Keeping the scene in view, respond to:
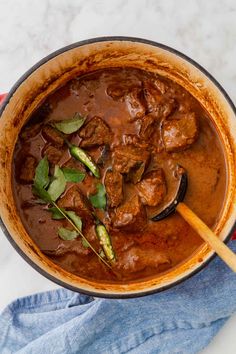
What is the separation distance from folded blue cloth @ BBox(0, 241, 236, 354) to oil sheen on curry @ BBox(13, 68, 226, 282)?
21 cm

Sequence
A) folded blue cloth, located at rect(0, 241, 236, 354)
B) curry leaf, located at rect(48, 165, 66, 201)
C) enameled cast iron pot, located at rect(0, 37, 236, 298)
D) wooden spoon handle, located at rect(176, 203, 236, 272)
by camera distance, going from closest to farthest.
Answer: wooden spoon handle, located at rect(176, 203, 236, 272), enameled cast iron pot, located at rect(0, 37, 236, 298), curry leaf, located at rect(48, 165, 66, 201), folded blue cloth, located at rect(0, 241, 236, 354)

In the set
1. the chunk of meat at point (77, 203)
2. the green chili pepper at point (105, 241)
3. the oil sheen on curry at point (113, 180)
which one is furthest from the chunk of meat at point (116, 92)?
the green chili pepper at point (105, 241)

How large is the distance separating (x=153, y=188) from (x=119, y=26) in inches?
26.2

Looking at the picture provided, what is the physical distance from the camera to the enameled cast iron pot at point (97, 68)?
2.16 metres

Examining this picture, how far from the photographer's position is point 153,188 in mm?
2225

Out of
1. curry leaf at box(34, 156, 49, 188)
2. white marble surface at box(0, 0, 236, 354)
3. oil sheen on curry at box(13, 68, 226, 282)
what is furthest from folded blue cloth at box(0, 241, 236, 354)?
white marble surface at box(0, 0, 236, 354)

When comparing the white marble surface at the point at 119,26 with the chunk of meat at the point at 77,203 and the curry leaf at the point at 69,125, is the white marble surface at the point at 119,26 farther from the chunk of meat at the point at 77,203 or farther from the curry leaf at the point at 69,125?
the chunk of meat at the point at 77,203

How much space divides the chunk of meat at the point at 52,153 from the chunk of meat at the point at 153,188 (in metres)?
0.29

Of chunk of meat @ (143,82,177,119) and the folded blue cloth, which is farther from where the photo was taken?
the folded blue cloth

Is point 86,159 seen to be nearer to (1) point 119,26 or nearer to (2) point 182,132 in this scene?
(2) point 182,132

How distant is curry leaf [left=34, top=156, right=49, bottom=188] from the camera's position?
2252 mm

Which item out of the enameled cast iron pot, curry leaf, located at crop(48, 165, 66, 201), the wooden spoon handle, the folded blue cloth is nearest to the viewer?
the wooden spoon handle

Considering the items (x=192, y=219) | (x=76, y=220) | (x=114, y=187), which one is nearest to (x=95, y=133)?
(x=114, y=187)

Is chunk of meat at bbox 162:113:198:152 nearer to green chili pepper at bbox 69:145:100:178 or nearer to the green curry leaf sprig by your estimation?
green chili pepper at bbox 69:145:100:178
